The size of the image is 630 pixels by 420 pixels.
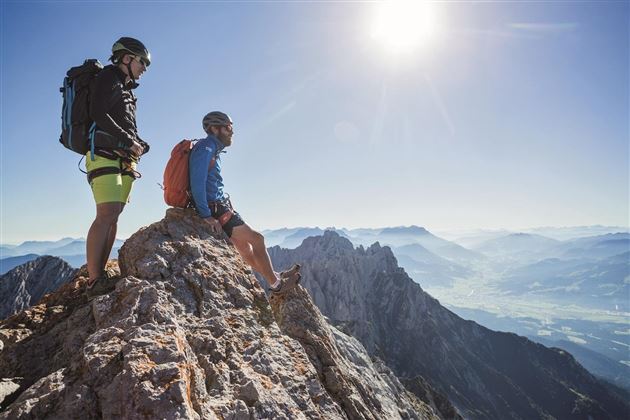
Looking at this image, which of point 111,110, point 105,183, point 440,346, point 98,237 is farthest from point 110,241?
point 440,346

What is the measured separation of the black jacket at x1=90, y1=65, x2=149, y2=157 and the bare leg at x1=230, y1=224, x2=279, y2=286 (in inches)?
114

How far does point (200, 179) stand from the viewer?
7219mm

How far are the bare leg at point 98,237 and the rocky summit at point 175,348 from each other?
42 cm

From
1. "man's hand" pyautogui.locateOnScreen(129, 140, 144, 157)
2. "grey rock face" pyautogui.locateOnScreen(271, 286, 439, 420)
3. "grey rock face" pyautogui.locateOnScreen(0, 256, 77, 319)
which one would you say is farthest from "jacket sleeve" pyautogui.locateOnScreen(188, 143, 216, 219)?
"grey rock face" pyautogui.locateOnScreen(0, 256, 77, 319)

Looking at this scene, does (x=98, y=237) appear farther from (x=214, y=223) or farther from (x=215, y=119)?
(x=215, y=119)

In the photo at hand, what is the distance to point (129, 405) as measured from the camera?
11.1ft

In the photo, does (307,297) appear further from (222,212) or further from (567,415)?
(567,415)

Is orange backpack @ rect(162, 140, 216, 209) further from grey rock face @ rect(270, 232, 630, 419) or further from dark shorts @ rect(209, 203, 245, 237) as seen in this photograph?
grey rock face @ rect(270, 232, 630, 419)

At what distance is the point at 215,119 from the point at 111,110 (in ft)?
7.69

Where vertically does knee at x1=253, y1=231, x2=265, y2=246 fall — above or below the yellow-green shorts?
below

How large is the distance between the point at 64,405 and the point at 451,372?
155m

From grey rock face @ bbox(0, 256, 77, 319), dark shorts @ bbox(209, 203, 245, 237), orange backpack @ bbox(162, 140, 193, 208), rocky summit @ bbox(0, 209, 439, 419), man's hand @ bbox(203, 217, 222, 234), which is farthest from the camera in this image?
grey rock face @ bbox(0, 256, 77, 319)

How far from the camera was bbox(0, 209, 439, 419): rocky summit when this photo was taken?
3547mm

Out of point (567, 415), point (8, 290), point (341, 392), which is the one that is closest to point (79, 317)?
point (341, 392)
